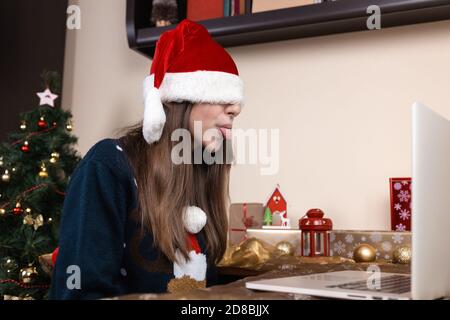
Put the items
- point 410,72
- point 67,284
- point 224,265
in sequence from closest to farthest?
point 67,284 < point 224,265 < point 410,72

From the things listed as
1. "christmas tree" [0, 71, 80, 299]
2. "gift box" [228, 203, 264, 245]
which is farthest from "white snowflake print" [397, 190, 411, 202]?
"christmas tree" [0, 71, 80, 299]

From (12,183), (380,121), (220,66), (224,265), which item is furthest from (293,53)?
(12,183)

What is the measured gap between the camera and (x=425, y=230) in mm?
582

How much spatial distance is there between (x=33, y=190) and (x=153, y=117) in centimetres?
108

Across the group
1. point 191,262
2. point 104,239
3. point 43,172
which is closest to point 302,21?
point 191,262

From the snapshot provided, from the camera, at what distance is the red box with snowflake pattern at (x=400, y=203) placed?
146cm

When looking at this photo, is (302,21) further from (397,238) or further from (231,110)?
(397,238)

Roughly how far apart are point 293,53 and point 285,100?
177 mm

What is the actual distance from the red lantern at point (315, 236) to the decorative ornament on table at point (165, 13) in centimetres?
104

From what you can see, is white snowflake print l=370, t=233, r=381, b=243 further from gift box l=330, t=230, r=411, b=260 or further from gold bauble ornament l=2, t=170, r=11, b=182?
gold bauble ornament l=2, t=170, r=11, b=182

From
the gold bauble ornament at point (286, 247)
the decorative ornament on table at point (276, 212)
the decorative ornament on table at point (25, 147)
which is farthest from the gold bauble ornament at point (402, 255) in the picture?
the decorative ornament on table at point (25, 147)
